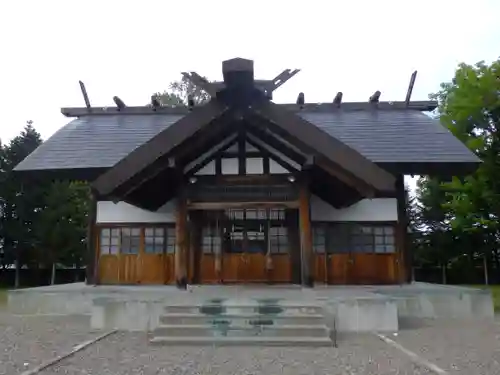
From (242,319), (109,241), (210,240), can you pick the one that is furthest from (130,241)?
(242,319)

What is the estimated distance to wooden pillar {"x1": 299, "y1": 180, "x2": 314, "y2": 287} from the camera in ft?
33.6

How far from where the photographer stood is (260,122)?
10.0m

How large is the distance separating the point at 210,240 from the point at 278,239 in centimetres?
177

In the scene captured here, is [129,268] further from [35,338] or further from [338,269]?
[338,269]

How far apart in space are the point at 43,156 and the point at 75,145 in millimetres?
918

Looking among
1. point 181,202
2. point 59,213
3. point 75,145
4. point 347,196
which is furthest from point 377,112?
point 59,213

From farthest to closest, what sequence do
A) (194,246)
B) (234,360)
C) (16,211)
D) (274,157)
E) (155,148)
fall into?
(16,211)
(194,246)
(274,157)
(155,148)
(234,360)

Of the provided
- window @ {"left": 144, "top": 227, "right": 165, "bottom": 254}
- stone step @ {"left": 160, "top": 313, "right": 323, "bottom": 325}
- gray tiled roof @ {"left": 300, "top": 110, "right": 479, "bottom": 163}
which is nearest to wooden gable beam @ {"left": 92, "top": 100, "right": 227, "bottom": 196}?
stone step @ {"left": 160, "top": 313, "right": 323, "bottom": 325}

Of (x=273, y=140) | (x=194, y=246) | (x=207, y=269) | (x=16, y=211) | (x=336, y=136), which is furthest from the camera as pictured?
(x=16, y=211)

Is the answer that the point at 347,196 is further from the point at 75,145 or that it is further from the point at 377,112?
the point at 75,145

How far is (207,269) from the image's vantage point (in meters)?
12.7

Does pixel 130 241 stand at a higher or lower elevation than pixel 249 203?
lower

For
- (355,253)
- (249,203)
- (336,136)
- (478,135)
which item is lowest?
(355,253)

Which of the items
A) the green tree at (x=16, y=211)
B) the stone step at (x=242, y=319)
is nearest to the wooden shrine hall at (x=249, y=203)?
the stone step at (x=242, y=319)
